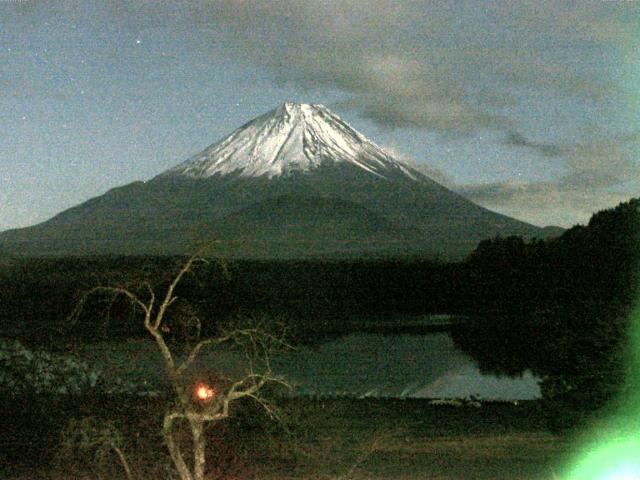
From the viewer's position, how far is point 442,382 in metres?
22.5

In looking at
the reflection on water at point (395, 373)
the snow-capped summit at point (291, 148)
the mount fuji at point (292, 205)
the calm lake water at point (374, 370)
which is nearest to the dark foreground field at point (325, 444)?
the calm lake water at point (374, 370)

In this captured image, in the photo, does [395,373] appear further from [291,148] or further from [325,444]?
[291,148]

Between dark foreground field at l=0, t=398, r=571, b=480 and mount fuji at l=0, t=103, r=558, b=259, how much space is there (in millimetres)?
83779

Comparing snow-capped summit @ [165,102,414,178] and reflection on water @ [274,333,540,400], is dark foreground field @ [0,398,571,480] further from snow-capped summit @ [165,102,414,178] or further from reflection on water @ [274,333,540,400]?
snow-capped summit @ [165,102,414,178]

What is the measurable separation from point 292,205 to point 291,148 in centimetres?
1767

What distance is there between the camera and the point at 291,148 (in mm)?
144625

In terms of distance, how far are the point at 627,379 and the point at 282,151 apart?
140m

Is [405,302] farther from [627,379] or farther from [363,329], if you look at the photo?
[627,379]

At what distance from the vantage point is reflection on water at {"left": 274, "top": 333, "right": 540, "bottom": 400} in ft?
66.9

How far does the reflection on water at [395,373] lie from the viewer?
66.9 feet

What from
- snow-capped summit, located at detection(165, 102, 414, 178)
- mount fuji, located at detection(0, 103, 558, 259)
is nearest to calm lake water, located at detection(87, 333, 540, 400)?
mount fuji, located at detection(0, 103, 558, 259)

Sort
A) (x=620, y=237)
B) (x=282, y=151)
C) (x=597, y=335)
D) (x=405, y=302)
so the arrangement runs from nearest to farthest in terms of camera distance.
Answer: (x=597, y=335) → (x=620, y=237) → (x=405, y=302) → (x=282, y=151)

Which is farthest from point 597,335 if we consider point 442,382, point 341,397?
point 442,382

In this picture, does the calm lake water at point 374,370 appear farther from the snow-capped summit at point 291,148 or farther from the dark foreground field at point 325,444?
the snow-capped summit at point 291,148
